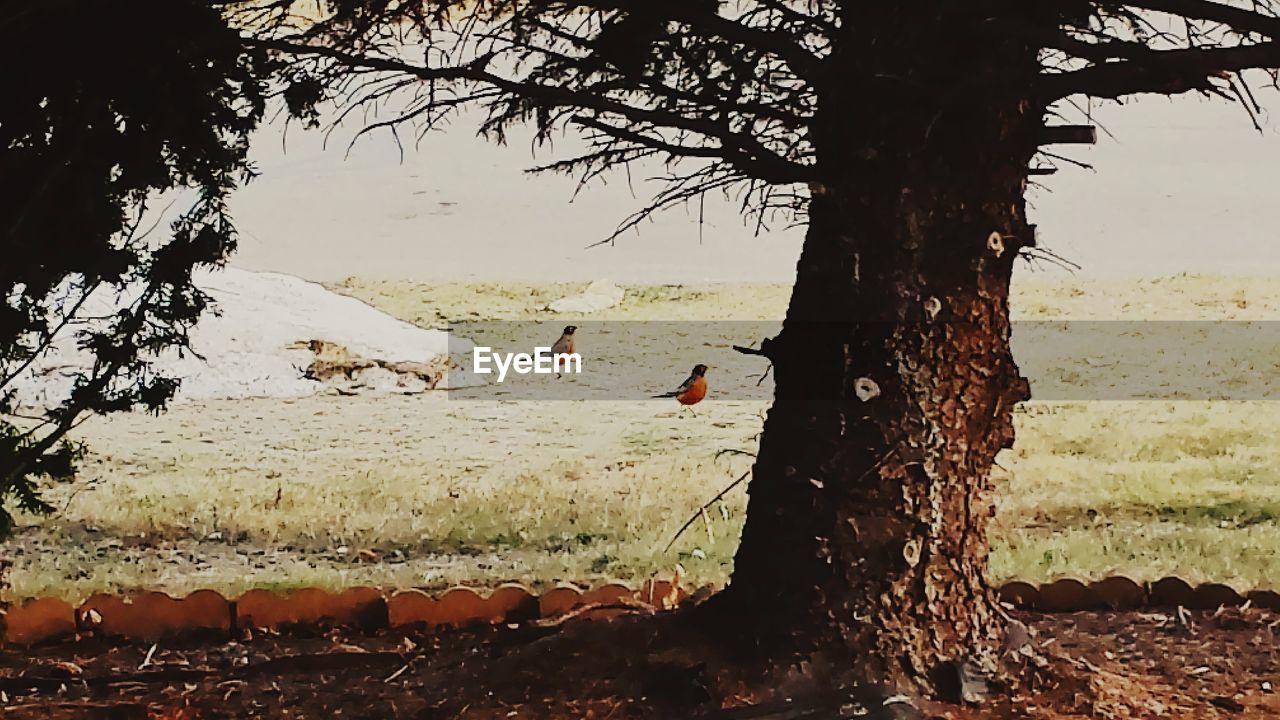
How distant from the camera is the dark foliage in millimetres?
2031

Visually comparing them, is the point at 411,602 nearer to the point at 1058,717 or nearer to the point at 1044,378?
the point at 1058,717

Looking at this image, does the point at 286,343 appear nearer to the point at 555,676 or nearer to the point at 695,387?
the point at 695,387

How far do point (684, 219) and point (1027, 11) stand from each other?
1392mm

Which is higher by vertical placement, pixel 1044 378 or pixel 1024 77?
pixel 1024 77

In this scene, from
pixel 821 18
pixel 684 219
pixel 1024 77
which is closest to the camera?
pixel 1024 77

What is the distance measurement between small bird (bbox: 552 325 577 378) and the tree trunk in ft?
3.71

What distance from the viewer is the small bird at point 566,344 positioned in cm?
299

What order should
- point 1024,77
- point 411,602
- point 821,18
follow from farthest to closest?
1. point 411,602
2. point 821,18
3. point 1024,77

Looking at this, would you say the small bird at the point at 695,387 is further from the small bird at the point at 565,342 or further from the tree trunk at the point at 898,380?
the tree trunk at the point at 898,380

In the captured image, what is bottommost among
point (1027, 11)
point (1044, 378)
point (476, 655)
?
point (476, 655)

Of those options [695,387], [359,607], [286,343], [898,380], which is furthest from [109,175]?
[898,380]

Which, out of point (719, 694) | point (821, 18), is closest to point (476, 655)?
point (719, 694)

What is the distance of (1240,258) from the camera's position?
3031 millimetres

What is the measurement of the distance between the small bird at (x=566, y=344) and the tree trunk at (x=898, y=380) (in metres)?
1.13
